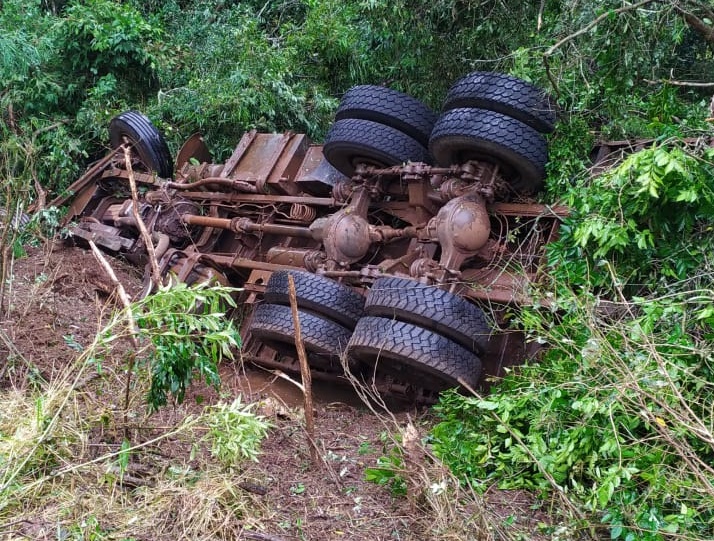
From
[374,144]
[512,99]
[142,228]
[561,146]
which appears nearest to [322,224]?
[374,144]

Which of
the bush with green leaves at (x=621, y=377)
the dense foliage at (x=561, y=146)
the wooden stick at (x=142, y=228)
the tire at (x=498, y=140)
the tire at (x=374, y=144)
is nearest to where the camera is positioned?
the bush with green leaves at (x=621, y=377)

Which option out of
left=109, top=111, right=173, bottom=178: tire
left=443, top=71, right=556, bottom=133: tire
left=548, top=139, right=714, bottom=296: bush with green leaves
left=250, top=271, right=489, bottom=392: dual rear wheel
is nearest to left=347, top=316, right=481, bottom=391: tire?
left=250, top=271, right=489, bottom=392: dual rear wheel

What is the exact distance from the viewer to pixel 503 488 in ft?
11.3

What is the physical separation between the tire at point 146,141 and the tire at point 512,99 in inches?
137

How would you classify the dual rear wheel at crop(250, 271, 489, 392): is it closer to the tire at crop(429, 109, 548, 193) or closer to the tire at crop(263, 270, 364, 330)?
the tire at crop(263, 270, 364, 330)

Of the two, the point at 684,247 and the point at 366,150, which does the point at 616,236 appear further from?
the point at 366,150

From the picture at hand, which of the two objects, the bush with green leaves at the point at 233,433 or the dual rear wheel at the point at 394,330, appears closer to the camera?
the bush with green leaves at the point at 233,433

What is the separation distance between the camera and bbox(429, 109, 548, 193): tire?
4.48 m

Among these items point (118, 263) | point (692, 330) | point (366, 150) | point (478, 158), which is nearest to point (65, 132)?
point (118, 263)

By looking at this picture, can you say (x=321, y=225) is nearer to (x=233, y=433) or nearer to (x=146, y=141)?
(x=233, y=433)

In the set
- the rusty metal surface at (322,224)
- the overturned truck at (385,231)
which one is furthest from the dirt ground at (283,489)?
the rusty metal surface at (322,224)

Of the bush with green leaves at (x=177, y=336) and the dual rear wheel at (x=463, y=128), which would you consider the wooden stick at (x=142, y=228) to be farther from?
the dual rear wheel at (x=463, y=128)

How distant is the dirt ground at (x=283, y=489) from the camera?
119 inches

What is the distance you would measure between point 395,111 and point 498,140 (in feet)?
3.21
